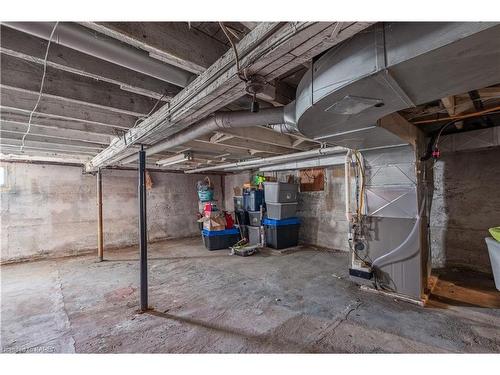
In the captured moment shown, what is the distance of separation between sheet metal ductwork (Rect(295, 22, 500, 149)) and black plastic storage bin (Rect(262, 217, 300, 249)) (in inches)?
149

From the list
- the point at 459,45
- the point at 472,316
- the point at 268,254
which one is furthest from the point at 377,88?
the point at 268,254

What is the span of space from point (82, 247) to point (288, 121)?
5797mm

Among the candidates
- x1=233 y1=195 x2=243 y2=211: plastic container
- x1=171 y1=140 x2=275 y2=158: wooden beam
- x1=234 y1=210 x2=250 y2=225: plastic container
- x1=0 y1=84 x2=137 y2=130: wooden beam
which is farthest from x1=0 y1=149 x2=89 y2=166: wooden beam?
x1=234 y1=210 x2=250 y2=225: plastic container

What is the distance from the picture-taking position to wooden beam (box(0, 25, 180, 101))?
1.29m

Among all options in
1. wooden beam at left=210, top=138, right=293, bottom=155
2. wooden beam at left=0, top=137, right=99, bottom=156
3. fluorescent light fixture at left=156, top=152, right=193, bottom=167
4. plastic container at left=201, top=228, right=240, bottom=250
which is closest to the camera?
wooden beam at left=0, top=137, right=99, bottom=156

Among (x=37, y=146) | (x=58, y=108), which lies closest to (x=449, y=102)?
(x=58, y=108)

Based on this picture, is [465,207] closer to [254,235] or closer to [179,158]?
[254,235]

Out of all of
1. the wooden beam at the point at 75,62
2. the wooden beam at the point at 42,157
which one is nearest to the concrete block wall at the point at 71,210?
the wooden beam at the point at 42,157

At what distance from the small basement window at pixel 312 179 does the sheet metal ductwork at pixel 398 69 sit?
3879mm

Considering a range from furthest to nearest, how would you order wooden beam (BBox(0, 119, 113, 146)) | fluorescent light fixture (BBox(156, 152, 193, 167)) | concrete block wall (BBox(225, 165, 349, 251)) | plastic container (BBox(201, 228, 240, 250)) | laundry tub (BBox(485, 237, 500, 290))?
plastic container (BBox(201, 228, 240, 250)), concrete block wall (BBox(225, 165, 349, 251)), fluorescent light fixture (BBox(156, 152, 193, 167)), wooden beam (BBox(0, 119, 113, 146)), laundry tub (BBox(485, 237, 500, 290))

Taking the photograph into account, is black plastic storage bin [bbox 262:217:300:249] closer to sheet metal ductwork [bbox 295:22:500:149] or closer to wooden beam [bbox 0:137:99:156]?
wooden beam [bbox 0:137:99:156]

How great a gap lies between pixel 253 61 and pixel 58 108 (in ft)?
7.01
